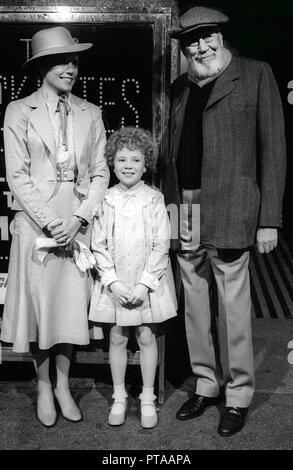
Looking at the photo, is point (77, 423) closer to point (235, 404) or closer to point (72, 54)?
point (235, 404)

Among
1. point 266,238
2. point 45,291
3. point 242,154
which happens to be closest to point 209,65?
point 242,154

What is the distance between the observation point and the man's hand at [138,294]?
3057 mm

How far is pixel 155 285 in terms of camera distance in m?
3.09

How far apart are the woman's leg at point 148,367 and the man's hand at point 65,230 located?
0.60 metres

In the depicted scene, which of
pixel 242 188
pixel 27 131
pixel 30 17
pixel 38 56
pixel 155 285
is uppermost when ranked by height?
pixel 30 17

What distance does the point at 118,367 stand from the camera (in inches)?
127

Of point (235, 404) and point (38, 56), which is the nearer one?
point (38, 56)

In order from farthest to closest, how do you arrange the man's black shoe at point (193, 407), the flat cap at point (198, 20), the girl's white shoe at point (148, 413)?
the man's black shoe at point (193, 407), the girl's white shoe at point (148, 413), the flat cap at point (198, 20)

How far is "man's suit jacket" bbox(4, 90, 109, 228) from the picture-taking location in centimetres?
302

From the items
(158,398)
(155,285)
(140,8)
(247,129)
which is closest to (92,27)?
(140,8)

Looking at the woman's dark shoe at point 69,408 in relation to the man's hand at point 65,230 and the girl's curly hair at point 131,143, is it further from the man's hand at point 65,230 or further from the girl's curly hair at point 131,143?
the girl's curly hair at point 131,143

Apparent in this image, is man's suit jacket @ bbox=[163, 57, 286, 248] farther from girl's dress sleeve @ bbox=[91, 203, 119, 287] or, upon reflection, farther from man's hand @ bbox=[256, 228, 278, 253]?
girl's dress sleeve @ bbox=[91, 203, 119, 287]

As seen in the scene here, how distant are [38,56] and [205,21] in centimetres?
81

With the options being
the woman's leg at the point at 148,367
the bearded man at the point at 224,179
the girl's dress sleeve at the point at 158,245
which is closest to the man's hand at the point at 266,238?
the bearded man at the point at 224,179
